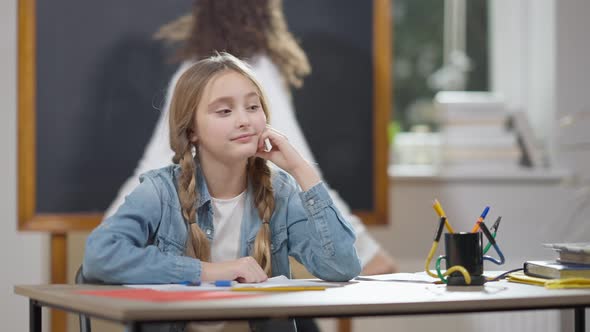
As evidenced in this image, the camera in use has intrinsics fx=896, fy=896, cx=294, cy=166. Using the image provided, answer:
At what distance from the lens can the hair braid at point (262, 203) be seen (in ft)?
5.75

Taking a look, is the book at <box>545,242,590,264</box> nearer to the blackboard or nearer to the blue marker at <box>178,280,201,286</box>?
the blue marker at <box>178,280,201,286</box>

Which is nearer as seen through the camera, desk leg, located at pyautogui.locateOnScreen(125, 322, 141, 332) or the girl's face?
desk leg, located at pyautogui.locateOnScreen(125, 322, 141, 332)

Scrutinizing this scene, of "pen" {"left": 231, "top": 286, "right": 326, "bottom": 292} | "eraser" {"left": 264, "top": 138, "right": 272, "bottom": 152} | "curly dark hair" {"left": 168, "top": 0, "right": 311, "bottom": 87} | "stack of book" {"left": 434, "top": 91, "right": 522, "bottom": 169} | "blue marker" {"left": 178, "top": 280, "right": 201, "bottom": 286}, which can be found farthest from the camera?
"stack of book" {"left": 434, "top": 91, "right": 522, "bottom": 169}

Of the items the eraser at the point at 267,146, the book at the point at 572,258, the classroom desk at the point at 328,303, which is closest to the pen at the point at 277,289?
the classroom desk at the point at 328,303

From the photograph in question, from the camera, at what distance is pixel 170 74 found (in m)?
2.78

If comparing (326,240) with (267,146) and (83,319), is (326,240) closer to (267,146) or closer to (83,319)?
(267,146)

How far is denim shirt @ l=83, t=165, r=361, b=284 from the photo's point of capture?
1582 millimetres

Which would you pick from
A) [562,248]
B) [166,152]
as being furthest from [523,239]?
[562,248]

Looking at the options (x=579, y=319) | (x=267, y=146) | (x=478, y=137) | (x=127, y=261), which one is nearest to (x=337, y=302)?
(x=127, y=261)

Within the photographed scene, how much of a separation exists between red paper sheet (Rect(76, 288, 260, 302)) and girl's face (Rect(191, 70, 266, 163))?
39cm

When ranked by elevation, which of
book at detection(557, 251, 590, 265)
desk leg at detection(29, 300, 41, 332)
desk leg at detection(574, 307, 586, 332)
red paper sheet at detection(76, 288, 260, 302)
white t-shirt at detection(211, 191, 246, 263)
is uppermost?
white t-shirt at detection(211, 191, 246, 263)

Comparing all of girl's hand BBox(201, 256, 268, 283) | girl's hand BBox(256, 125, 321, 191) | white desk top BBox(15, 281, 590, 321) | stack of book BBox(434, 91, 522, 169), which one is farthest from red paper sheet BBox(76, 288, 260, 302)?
stack of book BBox(434, 91, 522, 169)

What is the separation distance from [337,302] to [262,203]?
0.49 meters

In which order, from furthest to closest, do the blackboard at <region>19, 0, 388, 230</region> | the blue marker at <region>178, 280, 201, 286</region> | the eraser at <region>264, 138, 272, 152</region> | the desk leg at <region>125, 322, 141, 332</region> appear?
the blackboard at <region>19, 0, 388, 230</region> → the eraser at <region>264, 138, 272, 152</region> → the blue marker at <region>178, 280, 201, 286</region> → the desk leg at <region>125, 322, 141, 332</region>
